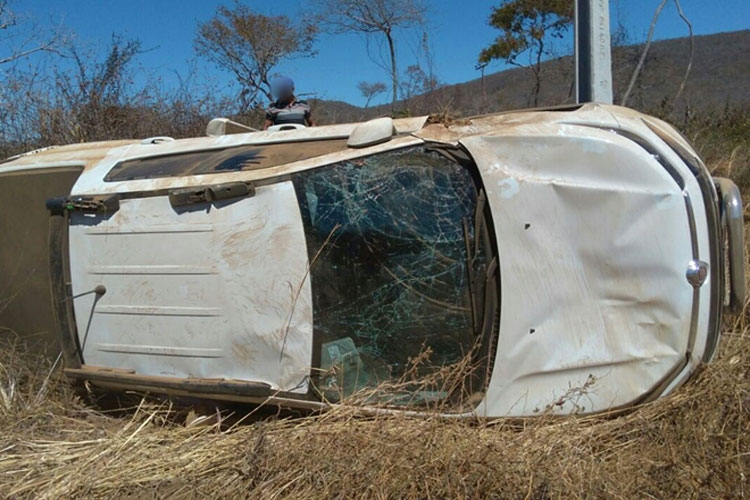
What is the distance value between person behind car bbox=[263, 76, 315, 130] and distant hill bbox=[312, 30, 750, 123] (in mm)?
1654

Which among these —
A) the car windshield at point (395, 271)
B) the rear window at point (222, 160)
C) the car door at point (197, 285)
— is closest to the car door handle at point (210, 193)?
the car door at point (197, 285)

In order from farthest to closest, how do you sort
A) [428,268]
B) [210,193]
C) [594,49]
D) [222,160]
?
[594,49] < [222,160] < [210,193] < [428,268]

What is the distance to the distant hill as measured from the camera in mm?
10375

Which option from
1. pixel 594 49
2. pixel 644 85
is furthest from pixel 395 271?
pixel 644 85

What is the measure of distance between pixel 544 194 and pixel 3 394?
2732 mm

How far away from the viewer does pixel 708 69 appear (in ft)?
83.8

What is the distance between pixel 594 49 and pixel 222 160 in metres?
3.21

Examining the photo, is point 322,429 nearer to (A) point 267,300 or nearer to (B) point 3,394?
(A) point 267,300

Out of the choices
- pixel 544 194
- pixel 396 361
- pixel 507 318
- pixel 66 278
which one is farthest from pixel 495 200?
pixel 66 278

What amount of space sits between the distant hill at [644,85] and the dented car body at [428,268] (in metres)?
3.89

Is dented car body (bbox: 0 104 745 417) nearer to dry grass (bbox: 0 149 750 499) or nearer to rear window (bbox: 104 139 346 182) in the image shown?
rear window (bbox: 104 139 346 182)

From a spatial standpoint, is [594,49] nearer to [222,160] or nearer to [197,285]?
[222,160]

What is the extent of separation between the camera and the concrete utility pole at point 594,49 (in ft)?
15.3

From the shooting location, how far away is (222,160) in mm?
2885
